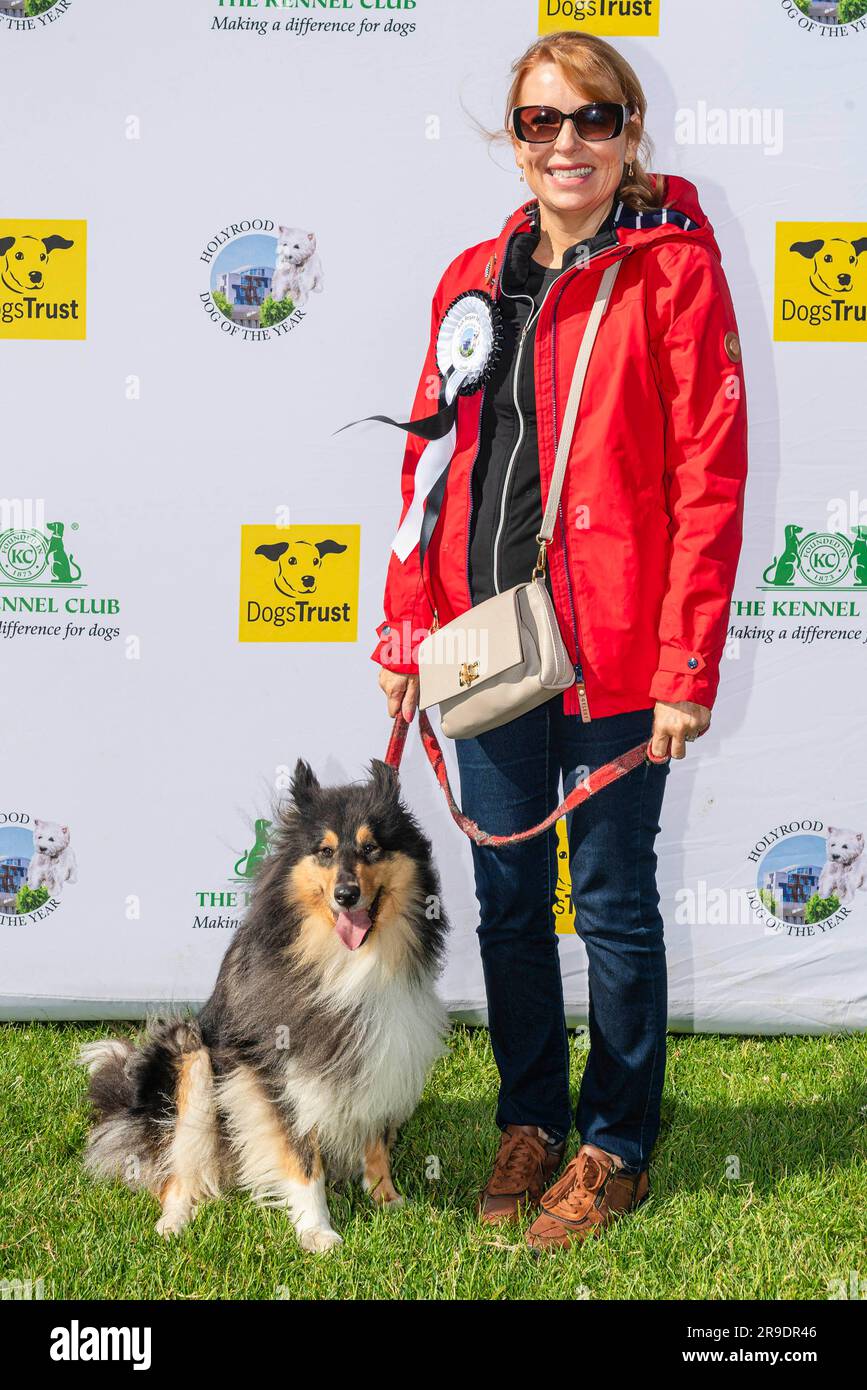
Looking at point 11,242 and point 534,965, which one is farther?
point 11,242

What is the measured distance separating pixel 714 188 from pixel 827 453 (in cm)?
81

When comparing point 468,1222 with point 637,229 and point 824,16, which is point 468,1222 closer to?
point 637,229

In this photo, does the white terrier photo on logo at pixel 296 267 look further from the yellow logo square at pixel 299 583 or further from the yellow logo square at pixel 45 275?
the yellow logo square at pixel 299 583

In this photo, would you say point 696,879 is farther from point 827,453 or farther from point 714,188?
point 714,188

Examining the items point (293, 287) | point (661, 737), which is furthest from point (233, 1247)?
point (293, 287)

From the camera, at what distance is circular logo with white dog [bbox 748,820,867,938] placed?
3.46m

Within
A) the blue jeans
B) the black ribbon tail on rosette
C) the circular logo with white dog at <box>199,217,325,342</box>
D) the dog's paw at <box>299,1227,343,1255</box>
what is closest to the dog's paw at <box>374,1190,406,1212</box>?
the dog's paw at <box>299,1227,343,1255</box>

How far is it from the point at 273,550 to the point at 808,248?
1.74 m

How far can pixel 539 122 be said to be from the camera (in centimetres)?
217

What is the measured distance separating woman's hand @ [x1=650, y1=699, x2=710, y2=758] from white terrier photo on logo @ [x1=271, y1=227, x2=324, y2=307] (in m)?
1.81

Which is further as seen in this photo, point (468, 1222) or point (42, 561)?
point (42, 561)

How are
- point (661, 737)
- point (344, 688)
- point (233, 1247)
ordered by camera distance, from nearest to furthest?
1. point (661, 737)
2. point (233, 1247)
3. point (344, 688)

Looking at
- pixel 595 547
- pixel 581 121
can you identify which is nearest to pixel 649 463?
pixel 595 547

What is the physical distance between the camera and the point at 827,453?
10.9ft
